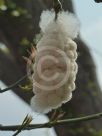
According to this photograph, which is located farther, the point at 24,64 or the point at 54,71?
the point at 24,64

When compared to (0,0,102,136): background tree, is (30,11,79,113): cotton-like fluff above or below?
above

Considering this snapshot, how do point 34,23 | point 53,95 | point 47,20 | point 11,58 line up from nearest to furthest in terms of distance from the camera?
point 53,95 → point 47,20 → point 34,23 → point 11,58

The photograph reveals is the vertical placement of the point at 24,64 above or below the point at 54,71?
below

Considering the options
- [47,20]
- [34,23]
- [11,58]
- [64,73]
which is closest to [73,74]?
[64,73]

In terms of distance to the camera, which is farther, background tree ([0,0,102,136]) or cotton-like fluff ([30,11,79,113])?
background tree ([0,0,102,136])

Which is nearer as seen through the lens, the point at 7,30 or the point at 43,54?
the point at 43,54

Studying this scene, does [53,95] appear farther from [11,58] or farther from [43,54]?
[11,58]

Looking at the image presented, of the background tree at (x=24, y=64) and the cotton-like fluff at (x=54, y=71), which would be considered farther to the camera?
the background tree at (x=24, y=64)

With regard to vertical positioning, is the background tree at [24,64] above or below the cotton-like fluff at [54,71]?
below
